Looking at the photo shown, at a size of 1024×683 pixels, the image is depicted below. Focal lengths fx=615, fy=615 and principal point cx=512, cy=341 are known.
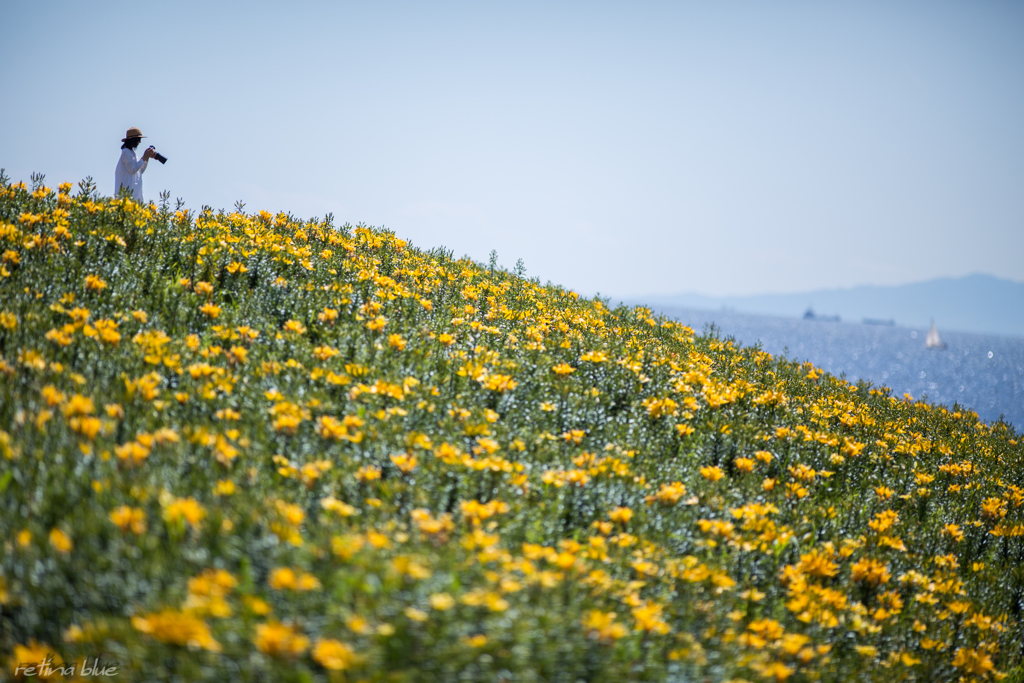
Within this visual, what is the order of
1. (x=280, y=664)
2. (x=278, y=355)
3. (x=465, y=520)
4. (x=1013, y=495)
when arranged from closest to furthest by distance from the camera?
(x=280, y=664) → (x=465, y=520) → (x=278, y=355) → (x=1013, y=495)

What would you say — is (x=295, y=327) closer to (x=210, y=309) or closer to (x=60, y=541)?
(x=210, y=309)

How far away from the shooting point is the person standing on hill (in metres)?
8.52

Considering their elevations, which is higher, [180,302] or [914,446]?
[180,302]

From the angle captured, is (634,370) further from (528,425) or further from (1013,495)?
(1013,495)

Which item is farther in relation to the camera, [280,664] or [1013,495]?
[1013,495]

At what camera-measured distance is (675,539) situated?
3.84 m

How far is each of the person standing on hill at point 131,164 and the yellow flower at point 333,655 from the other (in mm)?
8425

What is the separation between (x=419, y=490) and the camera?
3.51 m

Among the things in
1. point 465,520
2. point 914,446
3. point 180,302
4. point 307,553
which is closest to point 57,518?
point 307,553

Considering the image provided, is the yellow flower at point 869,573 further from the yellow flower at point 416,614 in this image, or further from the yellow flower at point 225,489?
the yellow flower at point 225,489

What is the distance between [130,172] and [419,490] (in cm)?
767

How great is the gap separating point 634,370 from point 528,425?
1708 millimetres

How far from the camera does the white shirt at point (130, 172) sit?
28.0 ft

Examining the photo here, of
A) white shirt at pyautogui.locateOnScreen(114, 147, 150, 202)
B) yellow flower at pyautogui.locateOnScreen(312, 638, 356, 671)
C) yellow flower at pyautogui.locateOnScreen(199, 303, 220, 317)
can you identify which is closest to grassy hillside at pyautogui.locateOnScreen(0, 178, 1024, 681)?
yellow flower at pyautogui.locateOnScreen(312, 638, 356, 671)
